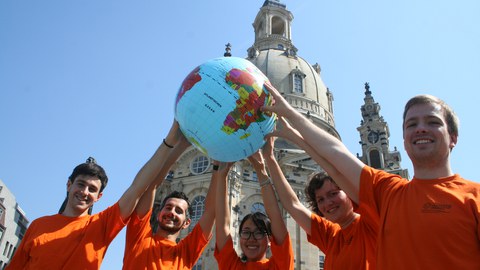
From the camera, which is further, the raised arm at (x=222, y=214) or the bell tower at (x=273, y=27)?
the bell tower at (x=273, y=27)

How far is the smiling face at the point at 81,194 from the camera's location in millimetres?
5629

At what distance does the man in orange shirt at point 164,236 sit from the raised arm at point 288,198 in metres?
1.26

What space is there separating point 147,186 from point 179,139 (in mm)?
949

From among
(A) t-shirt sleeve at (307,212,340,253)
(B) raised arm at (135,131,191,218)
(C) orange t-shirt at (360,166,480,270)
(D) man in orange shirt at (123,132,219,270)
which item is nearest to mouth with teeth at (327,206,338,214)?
(A) t-shirt sleeve at (307,212,340,253)

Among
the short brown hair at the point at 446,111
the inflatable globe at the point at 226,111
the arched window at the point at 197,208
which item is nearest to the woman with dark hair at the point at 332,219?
the inflatable globe at the point at 226,111

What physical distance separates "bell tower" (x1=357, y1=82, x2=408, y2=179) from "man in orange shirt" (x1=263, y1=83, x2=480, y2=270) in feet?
109

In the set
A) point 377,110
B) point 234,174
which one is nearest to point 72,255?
point 234,174

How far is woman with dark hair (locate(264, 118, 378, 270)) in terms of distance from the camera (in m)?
4.61

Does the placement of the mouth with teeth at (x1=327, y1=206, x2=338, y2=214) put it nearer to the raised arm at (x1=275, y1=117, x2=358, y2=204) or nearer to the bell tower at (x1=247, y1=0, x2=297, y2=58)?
the raised arm at (x1=275, y1=117, x2=358, y2=204)

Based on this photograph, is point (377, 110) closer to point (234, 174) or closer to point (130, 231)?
point (234, 174)

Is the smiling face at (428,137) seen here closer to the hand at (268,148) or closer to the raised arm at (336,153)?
the raised arm at (336,153)

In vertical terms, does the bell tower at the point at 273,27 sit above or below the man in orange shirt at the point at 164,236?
above

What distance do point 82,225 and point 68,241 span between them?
0.35m

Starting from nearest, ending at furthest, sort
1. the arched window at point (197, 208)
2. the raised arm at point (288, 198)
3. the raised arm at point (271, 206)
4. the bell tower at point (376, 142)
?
the raised arm at point (288, 198) → the raised arm at point (271, 206) → the arched window at point (197, 208) → the bell tower at point (376, 142)
